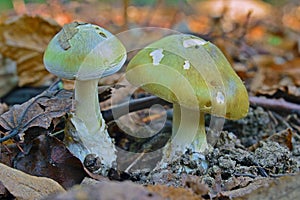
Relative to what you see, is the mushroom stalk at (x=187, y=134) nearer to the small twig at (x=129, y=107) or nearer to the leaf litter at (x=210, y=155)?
the leaf litter at (x=210, y=155)

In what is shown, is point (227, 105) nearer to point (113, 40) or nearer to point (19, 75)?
point (113, 40)

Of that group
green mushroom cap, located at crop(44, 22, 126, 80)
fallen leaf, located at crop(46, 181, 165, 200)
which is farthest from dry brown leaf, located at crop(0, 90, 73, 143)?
fallen leaf, located at crop(46, 181, 165, 200)

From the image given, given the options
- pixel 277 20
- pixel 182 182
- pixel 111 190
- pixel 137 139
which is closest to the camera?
pixel 111 190

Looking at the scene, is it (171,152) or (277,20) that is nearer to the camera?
(171,152)

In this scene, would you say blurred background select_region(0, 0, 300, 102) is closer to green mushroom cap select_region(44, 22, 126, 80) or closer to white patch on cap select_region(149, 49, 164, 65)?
white patch on cap select_region(149, 49, 164, 65)

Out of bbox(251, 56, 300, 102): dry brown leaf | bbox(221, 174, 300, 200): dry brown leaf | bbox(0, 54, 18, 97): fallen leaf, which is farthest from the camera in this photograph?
bbox(0, 54, 18, 97): fallen leaf

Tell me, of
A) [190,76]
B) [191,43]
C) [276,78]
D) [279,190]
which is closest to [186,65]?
[190,76]

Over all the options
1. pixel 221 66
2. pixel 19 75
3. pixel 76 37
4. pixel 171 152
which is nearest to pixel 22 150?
pixel 76 37

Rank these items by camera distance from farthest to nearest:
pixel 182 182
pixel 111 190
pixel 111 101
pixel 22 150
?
pixel 111 101
pixel 22 150
pixel 182 182
pixel 111 190
